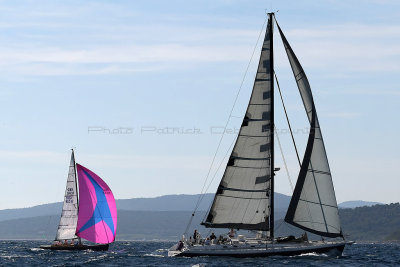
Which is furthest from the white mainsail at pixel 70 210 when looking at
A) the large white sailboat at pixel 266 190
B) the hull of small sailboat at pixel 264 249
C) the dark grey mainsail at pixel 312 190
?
the dark grey mainsail at pixel 312 190

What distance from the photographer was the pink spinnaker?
87.0m

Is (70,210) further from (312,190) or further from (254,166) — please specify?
(312,190)

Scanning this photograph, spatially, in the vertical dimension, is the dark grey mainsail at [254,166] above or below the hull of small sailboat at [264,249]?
above

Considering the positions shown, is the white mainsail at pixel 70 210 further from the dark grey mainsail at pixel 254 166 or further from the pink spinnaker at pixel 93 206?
the dark grey mainsail at pixel 254 166

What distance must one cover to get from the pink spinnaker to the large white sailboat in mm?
27678

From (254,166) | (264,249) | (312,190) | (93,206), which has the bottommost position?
(264,249)

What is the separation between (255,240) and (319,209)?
4.98 m

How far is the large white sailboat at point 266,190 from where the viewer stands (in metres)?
58.9

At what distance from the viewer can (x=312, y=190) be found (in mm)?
58938

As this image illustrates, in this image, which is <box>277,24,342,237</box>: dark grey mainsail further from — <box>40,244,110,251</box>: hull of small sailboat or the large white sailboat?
<box>40,244,110,251</box>: hull of small sailboat

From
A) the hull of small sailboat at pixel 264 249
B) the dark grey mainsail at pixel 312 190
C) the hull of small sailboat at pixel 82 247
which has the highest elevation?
the dark grey mainsail at pixel 312 190

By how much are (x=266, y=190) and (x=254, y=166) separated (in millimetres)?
1880

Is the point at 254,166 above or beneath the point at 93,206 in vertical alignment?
above

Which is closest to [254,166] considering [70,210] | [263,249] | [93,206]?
[263,249]
